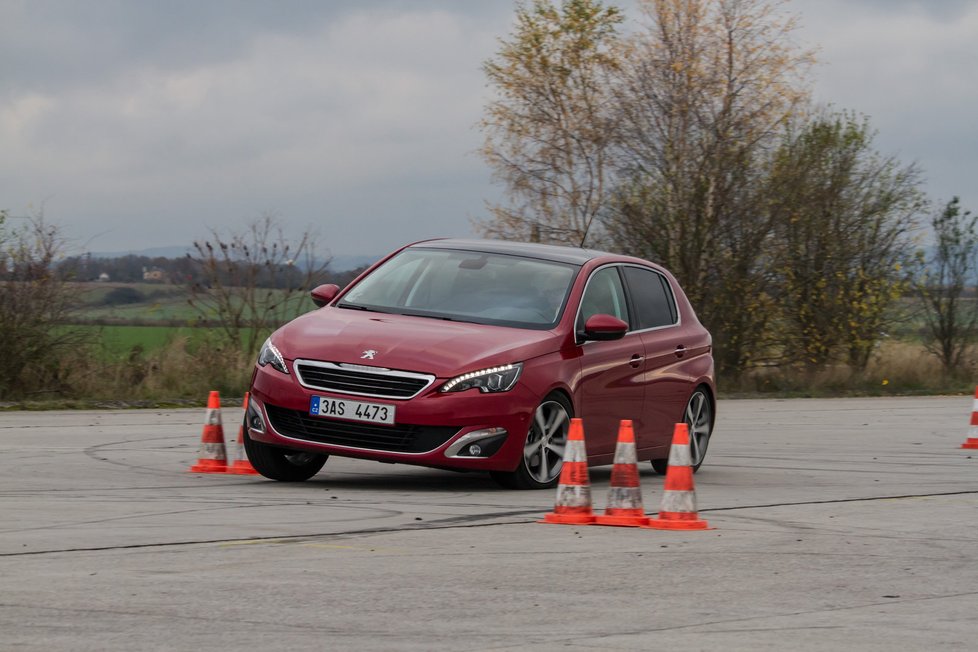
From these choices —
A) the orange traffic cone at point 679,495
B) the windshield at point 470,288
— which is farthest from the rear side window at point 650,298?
the orange traffic cone at point 679,495

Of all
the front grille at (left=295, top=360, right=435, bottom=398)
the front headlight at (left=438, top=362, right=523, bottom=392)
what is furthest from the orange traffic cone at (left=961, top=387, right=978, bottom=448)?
the front grille at (left=295, top=360, right=435, bottom=398)

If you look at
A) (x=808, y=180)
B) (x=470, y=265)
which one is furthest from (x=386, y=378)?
(x=808, y=180)

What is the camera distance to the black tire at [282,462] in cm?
1108

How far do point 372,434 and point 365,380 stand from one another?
0.36 metres

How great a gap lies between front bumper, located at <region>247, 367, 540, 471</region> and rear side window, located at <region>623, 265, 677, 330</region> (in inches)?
89.4

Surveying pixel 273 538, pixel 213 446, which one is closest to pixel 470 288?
pixel 213 446

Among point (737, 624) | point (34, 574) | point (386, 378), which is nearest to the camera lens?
point (737, 624)

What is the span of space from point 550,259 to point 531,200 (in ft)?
99.3

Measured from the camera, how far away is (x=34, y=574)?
670 cm

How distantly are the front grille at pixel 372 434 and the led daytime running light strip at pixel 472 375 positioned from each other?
0.28m

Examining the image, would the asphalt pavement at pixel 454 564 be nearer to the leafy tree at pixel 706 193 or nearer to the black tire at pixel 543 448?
the black tire at pixel 543 448

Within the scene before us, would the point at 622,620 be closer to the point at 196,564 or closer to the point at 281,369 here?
the point at 196,564

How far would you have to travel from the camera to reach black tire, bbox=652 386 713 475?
13.2 meters

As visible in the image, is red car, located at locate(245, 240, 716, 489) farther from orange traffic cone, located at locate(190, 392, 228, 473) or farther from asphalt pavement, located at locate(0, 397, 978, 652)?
orange traffic cone, located at locate(190, 392, 228, 473)
